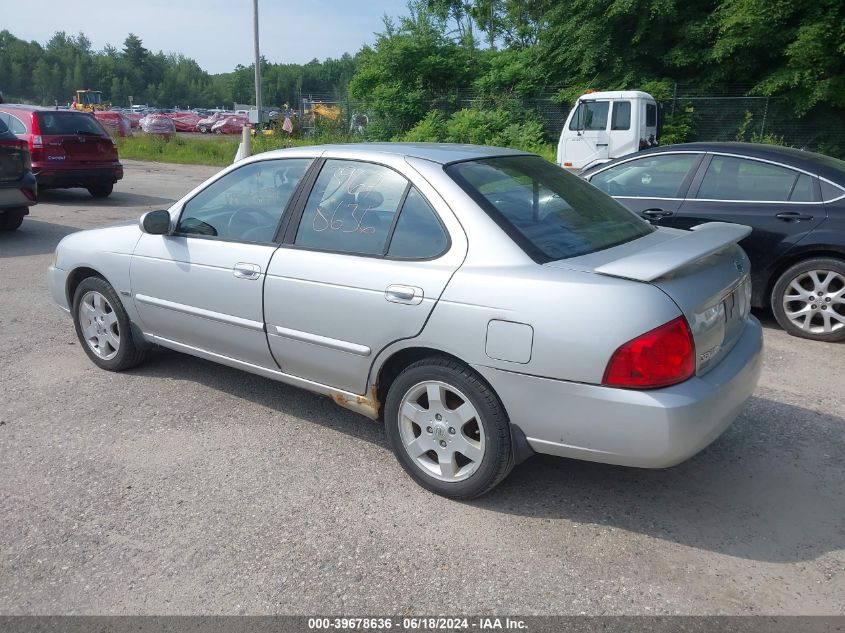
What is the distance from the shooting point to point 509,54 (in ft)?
88.3

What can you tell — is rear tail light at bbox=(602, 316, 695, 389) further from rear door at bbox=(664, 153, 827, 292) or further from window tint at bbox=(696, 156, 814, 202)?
window tint at bbox=(696, 156, 814, 202)

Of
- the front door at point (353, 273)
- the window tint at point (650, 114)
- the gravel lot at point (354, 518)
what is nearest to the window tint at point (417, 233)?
the front door at point (353, 273)

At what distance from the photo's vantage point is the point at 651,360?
110 inches

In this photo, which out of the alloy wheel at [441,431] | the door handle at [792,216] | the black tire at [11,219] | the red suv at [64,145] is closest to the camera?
the alloy wheel at [441,431]

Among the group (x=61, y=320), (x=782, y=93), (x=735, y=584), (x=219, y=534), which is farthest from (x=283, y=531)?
(x=782, y=93)

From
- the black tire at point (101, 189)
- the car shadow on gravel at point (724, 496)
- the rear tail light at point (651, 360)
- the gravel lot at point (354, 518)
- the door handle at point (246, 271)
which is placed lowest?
the gravel lot at point (354, 518)

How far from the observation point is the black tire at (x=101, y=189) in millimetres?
14087

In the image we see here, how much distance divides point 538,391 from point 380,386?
91 centimetres

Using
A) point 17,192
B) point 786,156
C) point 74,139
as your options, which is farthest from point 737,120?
point 17,192

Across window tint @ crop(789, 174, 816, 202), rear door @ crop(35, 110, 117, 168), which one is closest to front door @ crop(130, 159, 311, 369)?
window tint @ crop(789, 174, 816, 202)

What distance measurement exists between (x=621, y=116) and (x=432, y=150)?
45.8 ft

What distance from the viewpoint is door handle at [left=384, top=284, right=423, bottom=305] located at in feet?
10.7

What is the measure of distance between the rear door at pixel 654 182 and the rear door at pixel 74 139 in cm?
1015

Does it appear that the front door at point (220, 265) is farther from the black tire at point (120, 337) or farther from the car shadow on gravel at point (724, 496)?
the car shadow on gravel at point (724, 496)
